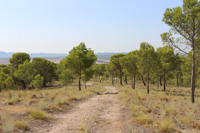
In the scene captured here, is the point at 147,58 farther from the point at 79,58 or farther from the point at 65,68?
the point at 65,68

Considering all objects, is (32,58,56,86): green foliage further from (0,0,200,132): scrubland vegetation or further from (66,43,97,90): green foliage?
(66,43,97,90): green foliage

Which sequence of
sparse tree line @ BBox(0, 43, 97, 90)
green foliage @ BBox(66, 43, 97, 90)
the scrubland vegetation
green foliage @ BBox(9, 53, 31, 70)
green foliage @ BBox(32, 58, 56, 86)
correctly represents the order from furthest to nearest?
1. green foliage @ BBox(32, 58, 56, 86)
2. green foliage @ BBox(9, 53, 31, 70)
3. sparse tree line @ BBox(0, 43, 97, 90)
4. green foliage @ BBox(66, 43, 97, 90)
5. the scrubland vegetation

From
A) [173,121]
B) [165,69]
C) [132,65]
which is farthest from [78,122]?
[165,69]

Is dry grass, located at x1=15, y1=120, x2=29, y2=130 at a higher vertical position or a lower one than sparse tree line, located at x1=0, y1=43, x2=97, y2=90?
lower

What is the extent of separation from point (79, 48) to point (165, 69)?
21.7m

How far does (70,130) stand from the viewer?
7.39 meters

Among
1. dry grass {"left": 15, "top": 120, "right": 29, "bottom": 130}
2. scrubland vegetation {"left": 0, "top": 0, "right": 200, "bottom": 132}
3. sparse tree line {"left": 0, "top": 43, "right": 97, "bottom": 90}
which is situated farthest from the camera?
sparse tree line {"left": 0, "top": 43, "right": 97, "bottom": 90}

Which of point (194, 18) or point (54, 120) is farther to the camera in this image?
point (194, 18)

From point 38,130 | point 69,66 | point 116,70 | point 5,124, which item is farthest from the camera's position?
point 116,70

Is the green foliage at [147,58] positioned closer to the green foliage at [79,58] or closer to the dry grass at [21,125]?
the green foliage at [79,58]

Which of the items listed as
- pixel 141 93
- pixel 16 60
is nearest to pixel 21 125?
pixel 141 93

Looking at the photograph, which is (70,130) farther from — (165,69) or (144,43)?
(165,69)

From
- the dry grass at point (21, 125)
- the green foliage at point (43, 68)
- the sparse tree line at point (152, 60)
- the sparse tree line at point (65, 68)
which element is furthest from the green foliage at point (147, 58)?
the green foliage at point (43, 68)

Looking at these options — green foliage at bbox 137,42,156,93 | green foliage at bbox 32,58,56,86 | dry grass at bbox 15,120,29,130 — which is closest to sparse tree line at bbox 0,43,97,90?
green foliage at bbox 32,58,56,86
